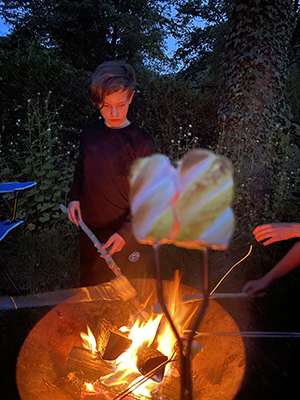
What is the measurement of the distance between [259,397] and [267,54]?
14.6 feet

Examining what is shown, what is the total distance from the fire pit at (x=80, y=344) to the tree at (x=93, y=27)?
949cm

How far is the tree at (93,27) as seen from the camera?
9148mm

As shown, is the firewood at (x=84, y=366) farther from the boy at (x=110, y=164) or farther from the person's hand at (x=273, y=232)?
the person's hand at (x=273, y=232)

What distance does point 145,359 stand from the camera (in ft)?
4.93

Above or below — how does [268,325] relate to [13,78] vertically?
below

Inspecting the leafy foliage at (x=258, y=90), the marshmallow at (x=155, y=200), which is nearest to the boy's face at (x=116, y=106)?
the marshmallow at (x=155, y=200)

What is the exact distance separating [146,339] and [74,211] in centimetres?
98

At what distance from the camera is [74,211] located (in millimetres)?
2076

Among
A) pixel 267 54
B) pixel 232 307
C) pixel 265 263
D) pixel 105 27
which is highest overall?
pixel 105 27

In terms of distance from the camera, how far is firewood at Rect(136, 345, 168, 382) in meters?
1.46

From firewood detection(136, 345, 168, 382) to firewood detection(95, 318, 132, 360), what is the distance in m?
0.10

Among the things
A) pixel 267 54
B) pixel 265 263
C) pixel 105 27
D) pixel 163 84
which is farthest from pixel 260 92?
pixel 105 27

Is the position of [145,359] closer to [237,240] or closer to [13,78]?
[237,240]

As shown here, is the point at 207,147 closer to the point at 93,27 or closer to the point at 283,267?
the point at 283,267
